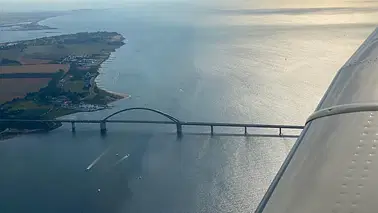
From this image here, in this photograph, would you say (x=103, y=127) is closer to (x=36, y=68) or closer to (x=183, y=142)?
(x=183, y=142)

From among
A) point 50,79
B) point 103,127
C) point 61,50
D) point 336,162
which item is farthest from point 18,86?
point 336,162

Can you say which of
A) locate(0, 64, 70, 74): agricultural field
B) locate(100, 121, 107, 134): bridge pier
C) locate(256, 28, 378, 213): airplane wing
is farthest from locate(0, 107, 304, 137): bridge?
locate(256, 28, 378, 213): airplane wing

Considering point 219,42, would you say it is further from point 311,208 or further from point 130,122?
point 311,208

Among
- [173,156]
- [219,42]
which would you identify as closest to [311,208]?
[173,156]

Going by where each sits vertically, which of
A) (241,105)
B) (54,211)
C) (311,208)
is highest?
(311,208)

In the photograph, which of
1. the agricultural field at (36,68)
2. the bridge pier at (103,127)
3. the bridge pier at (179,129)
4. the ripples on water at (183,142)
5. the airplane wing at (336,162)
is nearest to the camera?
the airplane wing at (336,162)

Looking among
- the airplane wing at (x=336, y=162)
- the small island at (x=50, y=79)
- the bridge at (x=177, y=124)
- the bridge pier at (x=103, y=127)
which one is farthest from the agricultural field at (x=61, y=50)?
the airplane wing at (x=336, y=162)

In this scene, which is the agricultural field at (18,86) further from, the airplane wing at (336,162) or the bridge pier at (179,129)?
the airplane wing at (336,162)
